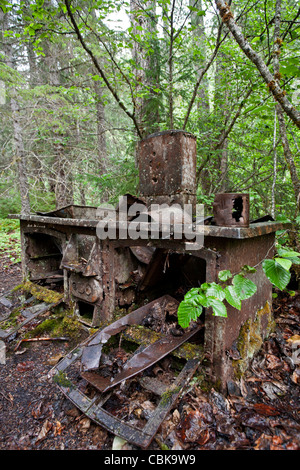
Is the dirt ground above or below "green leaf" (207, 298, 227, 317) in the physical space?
below

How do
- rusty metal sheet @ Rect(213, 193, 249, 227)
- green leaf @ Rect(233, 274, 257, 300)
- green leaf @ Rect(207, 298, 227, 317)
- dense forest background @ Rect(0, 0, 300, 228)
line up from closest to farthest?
green leaf @ Rect(207, 298, 227, 317), green leaf @ Rect(233, 274, 257, 300), rusty metal sheet @ Rect(213, 193, 249, 227), dense forest background @ Rect(0, 0, 300, 228)

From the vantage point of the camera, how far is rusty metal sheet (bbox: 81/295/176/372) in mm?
2522

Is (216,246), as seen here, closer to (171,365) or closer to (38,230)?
(171,365)

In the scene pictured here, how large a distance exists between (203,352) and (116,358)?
1.06m

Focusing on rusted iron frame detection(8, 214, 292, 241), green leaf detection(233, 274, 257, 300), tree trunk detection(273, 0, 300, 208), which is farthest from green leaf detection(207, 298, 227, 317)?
tree trunk detection(273, 0, 300, 208)

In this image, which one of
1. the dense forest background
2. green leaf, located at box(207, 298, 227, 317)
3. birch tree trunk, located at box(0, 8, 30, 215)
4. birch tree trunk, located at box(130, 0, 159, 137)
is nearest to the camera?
green leaf, located at box(207, 298, 227, 317)

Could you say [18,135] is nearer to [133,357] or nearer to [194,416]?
[133,357]

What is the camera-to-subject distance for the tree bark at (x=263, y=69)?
7.97 feet

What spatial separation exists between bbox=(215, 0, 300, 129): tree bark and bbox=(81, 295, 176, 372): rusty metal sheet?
8.43 feet

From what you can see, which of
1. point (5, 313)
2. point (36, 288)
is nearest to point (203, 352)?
point (36, 288)

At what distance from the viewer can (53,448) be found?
2117mm

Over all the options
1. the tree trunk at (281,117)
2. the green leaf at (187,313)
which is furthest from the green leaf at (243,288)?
the tree trunk at (281,117)

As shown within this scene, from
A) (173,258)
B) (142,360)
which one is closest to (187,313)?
(142,360)

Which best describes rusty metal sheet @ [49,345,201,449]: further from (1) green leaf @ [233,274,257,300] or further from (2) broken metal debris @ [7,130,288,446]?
(1) green leaf @ [233,274,257,300]
